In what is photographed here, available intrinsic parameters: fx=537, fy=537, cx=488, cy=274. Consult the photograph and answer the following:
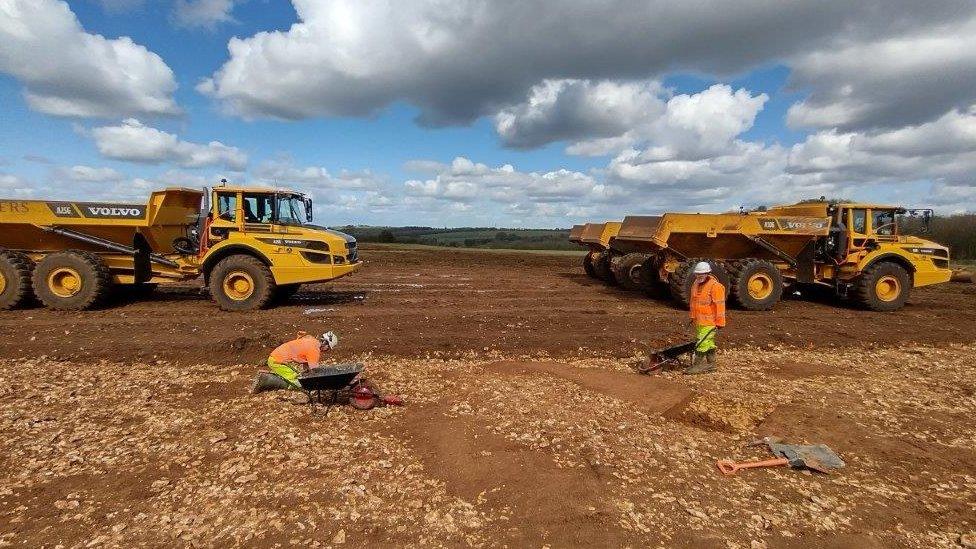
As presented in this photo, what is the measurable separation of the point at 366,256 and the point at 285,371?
21.8 metres

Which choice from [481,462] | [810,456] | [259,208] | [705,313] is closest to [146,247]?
[259,208]

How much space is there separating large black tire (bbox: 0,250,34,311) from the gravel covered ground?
14.5 ft

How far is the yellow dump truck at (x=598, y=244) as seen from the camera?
674 inches

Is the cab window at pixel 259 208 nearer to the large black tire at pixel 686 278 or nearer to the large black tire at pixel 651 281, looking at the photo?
the large black tire at pixel 686 278

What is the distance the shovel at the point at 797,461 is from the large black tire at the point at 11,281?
13.2 metres

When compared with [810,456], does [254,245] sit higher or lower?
higher

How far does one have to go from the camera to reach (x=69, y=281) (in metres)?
11.2

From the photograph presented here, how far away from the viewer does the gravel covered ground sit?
3.87 metres

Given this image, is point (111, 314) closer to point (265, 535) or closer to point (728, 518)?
point (265, 535)

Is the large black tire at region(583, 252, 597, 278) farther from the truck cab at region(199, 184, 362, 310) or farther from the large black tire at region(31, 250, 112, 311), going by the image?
the large black tire at region(31, 250, 112, 311)

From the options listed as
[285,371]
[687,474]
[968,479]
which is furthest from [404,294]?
[968,479]

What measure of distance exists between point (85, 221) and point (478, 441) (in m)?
10.9

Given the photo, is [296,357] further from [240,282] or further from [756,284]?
[756,284]

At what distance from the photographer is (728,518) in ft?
13.3
